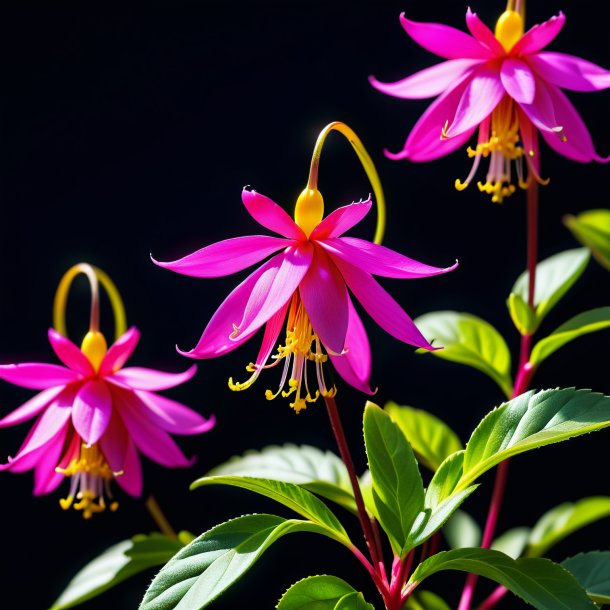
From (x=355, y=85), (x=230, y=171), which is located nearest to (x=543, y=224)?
(x=355, y=85)

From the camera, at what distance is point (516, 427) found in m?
0.72

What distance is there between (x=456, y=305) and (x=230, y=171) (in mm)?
448

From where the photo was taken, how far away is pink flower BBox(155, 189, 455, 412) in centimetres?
A: 68

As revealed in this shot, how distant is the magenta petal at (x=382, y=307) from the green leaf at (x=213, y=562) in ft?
0.57

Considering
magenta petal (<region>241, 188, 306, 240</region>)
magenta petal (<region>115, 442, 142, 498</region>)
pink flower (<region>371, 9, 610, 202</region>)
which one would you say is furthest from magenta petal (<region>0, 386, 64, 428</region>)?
pink flower (<region>371, 9, 610, 202</region>)

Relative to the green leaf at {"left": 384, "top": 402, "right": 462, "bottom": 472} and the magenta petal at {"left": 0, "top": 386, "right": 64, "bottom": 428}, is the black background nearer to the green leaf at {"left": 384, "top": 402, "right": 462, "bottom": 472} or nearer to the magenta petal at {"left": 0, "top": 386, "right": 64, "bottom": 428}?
the green leaf at {"left": 384, "top": 402, "right": 462, "bottom": 472}

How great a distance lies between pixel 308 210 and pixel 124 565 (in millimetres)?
474

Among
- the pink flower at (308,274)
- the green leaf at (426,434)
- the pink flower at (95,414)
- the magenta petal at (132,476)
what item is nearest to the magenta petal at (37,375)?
the pink flower at (95,414)

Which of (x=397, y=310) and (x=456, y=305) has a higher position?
(x=397, y=310)

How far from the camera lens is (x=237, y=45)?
152 centimetres

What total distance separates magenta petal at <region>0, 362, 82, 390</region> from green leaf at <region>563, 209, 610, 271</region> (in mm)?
567

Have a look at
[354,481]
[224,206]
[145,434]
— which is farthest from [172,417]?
[224,206]

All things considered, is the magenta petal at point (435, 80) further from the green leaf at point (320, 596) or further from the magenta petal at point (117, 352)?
the green leaf at point (320, 596)

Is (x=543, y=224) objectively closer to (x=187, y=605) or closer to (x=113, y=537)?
(x=113, y=537)
